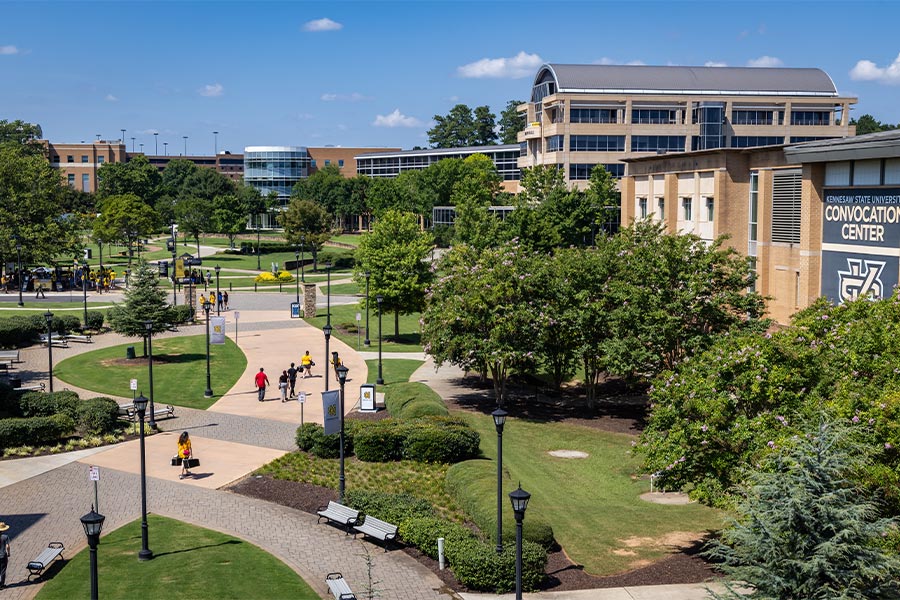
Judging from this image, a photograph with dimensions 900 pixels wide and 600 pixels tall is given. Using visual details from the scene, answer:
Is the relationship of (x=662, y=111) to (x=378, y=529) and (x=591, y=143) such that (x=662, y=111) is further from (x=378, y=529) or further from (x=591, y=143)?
(x=378, y=529)

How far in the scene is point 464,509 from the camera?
1068 inches

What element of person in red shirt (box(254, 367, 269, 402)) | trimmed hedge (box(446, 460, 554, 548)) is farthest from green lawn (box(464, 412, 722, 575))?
person in red shirt (box(254, 367, 269, 402))

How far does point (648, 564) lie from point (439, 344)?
18.6 metres

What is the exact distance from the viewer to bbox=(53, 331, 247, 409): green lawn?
43469 mm

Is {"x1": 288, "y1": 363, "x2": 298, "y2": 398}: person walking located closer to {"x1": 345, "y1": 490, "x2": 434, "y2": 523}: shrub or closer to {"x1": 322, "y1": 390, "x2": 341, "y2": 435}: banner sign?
{"x1": 322, "y1": 390, "x2": 341, "y2": 435}: banner sign

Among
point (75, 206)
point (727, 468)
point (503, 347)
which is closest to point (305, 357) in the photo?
point (503, 347)

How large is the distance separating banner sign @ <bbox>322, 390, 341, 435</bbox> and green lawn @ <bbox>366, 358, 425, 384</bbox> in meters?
17.5

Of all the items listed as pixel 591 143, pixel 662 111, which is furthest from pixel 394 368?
pixel 662 111

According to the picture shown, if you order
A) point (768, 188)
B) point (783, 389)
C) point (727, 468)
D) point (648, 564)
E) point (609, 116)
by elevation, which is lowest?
point (648, 564)

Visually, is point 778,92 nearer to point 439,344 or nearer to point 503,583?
point 439,344

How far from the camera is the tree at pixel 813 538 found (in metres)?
16.0

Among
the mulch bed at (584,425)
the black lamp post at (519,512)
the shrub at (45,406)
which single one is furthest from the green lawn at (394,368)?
the black lamp post at (519,512)

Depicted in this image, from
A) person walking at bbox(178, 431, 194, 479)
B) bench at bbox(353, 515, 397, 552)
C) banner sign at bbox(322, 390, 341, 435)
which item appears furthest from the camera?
person walking at bbox(178, 431, 194, 479)

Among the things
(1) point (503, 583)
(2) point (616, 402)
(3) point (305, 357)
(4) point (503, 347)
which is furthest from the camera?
(3) point (305, 357)
